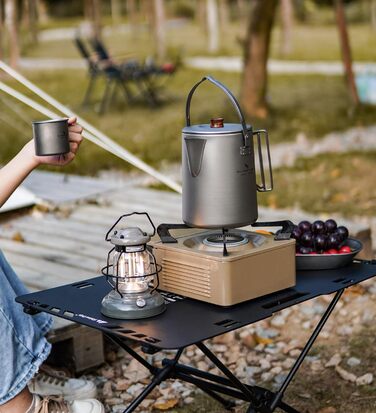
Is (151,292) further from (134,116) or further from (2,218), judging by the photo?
(134,116)

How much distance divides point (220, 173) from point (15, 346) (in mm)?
714

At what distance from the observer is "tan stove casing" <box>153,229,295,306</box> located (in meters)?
2.04

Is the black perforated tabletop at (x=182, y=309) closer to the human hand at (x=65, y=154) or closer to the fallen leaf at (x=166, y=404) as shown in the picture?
the human hand at (x=65, y=154)

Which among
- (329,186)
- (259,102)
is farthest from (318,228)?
(259,102)

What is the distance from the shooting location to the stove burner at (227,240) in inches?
84.8

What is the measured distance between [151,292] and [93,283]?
1.02 feet

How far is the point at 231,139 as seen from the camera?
2.05 m

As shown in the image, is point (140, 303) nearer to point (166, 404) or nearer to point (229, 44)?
point (166, 404)

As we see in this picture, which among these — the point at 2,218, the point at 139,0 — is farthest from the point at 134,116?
the point at 139,0

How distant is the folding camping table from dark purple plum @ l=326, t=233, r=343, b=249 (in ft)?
0.24

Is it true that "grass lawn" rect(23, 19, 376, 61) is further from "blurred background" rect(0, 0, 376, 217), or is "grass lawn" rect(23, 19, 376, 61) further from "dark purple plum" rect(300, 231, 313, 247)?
"dark purple plum" rect(300, 231, 313, 247)

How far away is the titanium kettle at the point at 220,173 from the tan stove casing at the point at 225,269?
0.26 feet

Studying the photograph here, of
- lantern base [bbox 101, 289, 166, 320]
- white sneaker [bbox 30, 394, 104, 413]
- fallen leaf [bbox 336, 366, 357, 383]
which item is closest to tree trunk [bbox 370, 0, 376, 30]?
fallen leaf [bbox 336, 366, 357, 383]

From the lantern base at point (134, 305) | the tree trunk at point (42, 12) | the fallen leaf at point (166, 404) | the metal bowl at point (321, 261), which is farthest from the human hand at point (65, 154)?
the tree trunk at point (42, 12)
